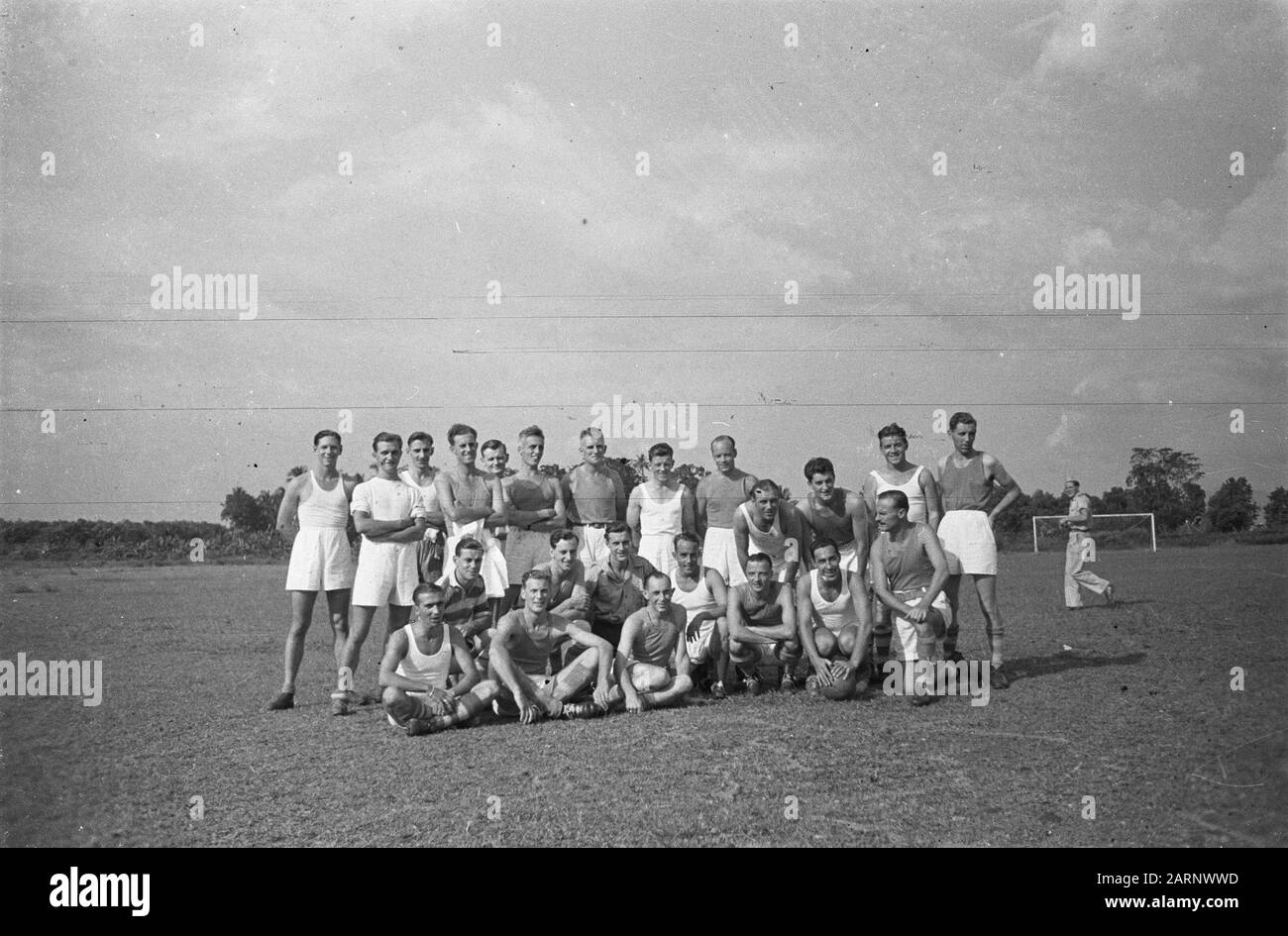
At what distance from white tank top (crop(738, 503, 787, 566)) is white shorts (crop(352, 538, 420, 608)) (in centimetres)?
267

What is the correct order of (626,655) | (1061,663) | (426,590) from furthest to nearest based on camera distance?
(1061,663) < (626,655) < (426,590)

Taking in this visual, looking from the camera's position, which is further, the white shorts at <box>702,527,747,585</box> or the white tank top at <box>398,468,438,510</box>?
the white shorts at <box>702,527,747,585</box>

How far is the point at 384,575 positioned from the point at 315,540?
589 mm

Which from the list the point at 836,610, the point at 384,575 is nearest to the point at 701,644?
the point at 836,610

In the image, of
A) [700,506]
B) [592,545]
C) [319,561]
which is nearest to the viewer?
[319,561]

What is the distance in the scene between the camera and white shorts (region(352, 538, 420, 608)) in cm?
763

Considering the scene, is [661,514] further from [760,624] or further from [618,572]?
[760,624]

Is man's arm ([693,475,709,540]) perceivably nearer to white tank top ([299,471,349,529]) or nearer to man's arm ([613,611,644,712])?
man's arm ([613,611,644,712])

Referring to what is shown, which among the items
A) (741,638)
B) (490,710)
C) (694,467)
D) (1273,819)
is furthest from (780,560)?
(1273,819)

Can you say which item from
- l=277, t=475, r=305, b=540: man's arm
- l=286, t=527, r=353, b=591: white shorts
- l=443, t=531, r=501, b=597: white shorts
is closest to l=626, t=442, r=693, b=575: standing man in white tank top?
l=443, t=531, r=501, b=597: white shorts

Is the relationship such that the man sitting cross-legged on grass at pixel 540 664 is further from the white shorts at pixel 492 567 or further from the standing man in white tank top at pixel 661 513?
the standing man in white tank top at pixel 661 513

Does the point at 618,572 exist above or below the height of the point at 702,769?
above

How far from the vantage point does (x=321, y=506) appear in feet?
25.2

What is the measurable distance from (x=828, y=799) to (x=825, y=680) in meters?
2.11
